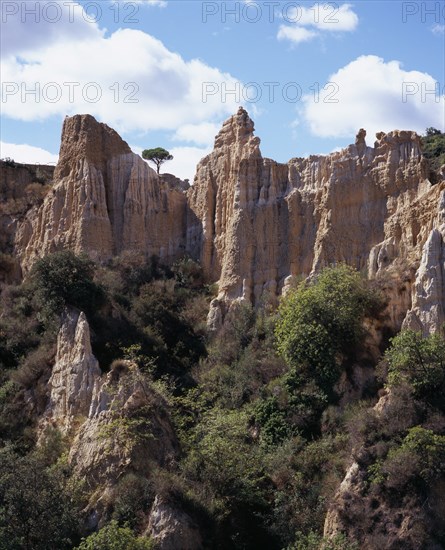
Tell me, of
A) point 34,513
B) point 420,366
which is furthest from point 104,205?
point 34,513

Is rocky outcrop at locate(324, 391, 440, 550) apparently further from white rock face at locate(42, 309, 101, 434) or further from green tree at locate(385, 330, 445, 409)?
white rock face at locate(42, 309, 101, 434)

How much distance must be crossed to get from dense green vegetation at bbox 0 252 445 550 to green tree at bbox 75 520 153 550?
0.16 feet

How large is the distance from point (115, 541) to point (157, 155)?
34684 millimetres

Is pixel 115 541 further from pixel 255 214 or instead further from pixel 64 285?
pixel 255 214

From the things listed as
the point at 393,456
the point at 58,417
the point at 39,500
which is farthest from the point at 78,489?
the point at 393,456

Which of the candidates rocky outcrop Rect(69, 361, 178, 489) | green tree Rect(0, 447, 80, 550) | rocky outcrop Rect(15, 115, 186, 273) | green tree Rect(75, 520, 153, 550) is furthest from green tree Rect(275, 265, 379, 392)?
rocky outcrop Rect(15, 115, 186, 273)

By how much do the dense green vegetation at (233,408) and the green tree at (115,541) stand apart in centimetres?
5

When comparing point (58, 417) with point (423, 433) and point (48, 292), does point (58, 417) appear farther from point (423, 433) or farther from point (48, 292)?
point (423, 433)

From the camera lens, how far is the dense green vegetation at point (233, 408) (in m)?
25.1

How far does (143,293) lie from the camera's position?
36.6m

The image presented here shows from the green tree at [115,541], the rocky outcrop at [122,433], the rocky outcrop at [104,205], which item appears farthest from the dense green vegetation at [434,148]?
the green tree at [115,541]

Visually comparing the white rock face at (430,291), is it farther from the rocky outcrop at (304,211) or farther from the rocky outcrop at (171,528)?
the rocky outcrop at (171,528)

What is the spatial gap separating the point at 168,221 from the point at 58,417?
38.9ft

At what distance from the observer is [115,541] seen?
2353 cm
